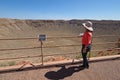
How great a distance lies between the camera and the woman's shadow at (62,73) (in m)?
8.84

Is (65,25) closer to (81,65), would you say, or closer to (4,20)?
(4,20)

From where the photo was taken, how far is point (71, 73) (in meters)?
9.19

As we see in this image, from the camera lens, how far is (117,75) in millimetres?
9477

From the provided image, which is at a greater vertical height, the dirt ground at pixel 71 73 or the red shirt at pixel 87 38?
the red shirt at pixel 87 38

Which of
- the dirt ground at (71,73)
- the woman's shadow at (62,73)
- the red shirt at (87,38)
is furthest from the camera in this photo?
the red shirt at (87,38)

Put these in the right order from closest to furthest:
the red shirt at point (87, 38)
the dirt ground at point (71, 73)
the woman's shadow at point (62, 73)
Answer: the dirt ground at point (71, 73), the woman's shadow at point (62, 73), the red shirt at point (87, 38)

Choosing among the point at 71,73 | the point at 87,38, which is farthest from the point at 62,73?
the point at 87,38

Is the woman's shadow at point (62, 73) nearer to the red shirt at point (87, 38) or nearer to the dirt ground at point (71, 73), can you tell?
the dirt ground at point (71, 73)

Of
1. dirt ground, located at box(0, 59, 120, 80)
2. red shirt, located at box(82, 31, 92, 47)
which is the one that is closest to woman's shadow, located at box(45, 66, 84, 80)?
dirt ground, located at box(0, 59, 120, 80)

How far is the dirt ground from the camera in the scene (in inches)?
342

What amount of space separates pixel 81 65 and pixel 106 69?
0.87 meters

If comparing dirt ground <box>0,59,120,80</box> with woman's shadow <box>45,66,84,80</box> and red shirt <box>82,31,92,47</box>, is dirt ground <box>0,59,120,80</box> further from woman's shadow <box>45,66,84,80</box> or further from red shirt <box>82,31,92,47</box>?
red shirt <box>82,31,92,47</box>

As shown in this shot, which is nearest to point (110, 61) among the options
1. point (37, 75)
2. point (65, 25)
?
point (37, 75)

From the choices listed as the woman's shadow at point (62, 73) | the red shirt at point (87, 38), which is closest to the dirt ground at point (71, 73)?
the woman's shadow at point (62, 73)
